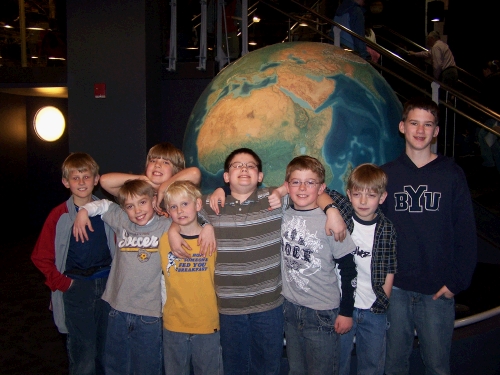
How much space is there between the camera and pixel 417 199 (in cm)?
220

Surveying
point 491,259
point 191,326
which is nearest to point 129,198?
point 191,326

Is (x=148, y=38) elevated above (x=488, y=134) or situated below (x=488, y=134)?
above

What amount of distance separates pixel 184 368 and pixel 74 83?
12.4ft

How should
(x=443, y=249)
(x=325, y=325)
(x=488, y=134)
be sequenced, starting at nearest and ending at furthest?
(x=325, y=325), (x=443, y=249), (x=488, y=134)

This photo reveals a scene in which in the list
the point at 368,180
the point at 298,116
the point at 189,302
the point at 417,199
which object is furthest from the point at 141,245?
the point at 417,199

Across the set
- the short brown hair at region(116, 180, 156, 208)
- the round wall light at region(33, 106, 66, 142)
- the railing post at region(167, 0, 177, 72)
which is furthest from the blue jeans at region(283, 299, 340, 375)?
the round wall light at region(33, 106, 66, 142)

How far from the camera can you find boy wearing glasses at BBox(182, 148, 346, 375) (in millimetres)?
2109

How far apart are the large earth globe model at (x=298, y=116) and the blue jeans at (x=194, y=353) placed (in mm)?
772

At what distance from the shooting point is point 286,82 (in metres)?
2.48

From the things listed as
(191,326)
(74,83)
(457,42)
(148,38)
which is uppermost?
(457,42)

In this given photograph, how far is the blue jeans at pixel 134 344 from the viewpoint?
2.24 m

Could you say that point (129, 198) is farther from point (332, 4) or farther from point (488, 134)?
point (332, 4)

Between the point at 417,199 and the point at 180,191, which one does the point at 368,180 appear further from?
the point at 180,191

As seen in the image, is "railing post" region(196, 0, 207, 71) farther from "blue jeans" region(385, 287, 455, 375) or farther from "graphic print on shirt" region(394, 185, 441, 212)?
"blue jeans" region(385, 287, 455, 375)
